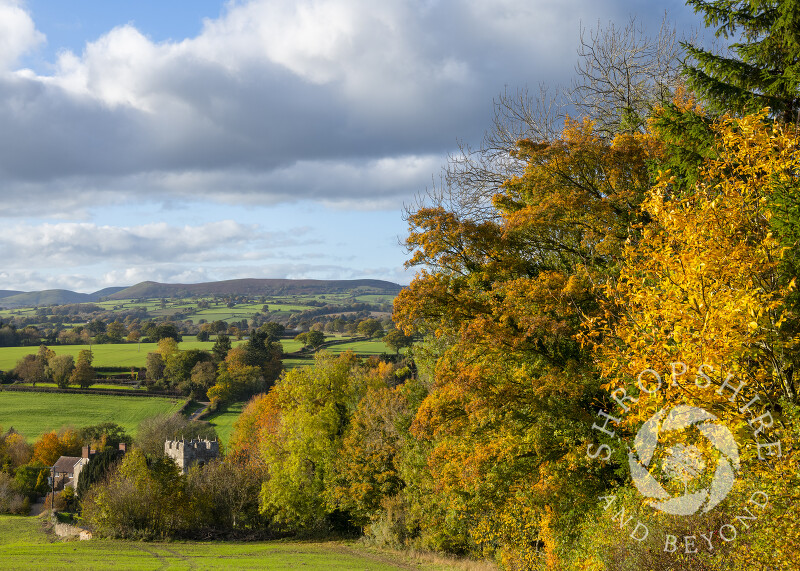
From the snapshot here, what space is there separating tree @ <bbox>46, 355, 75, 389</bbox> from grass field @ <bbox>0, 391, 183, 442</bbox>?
426cm

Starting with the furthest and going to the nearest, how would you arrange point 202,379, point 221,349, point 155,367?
point 221,349 → point 155,367 → point 202,379

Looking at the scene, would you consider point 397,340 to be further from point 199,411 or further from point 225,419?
point 199,411

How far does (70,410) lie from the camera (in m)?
77.1

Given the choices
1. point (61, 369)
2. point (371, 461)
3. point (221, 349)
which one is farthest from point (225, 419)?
point (371, 461)

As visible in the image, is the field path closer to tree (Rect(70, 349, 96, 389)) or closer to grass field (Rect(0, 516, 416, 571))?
tree (Rect(70, 349, 96, 389))

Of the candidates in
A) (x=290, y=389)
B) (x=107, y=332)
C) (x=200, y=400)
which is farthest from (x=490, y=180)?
(x=107, y=332)

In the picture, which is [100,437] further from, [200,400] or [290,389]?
[290,389]

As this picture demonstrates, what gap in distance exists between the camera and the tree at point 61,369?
287ft

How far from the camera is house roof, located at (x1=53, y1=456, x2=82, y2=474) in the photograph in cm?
6112

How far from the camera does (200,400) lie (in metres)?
86.5

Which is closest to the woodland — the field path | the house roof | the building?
the building

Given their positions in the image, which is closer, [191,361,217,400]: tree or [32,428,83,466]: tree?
[32,428,83,466]: tree

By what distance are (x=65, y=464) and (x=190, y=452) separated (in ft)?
64.7

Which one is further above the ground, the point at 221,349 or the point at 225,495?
the point at 221,349
